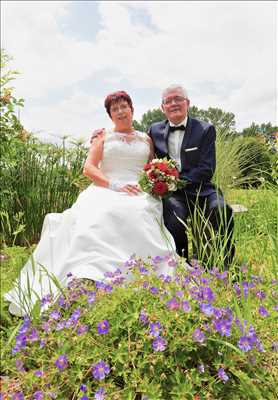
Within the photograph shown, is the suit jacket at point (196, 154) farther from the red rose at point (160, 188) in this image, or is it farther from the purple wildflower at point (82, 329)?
the purple wildflower at point (82, 329)

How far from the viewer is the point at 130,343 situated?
5.26 ft

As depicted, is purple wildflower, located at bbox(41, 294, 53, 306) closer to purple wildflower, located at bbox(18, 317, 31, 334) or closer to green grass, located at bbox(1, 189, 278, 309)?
purple wildflower, located at bbox(18, 317, 31, 334)

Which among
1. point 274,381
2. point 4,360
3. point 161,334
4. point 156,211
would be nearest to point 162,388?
point 161,334

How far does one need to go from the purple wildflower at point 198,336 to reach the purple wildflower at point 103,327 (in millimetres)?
384

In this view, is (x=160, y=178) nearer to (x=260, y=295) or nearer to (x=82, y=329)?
(x=260, y=295)

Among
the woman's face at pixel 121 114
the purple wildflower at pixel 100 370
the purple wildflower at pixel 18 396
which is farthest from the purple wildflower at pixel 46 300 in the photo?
the woman's face at pixel 121 114

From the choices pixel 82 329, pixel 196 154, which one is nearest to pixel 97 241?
pixel 82 329

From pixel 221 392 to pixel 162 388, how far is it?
26cm

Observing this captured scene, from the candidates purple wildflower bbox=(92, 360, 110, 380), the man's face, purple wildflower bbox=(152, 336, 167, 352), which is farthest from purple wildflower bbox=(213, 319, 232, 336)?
the man's face

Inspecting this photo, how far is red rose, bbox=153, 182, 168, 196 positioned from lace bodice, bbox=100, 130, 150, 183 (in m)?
0.39

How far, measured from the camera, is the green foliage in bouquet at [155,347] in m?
1.53

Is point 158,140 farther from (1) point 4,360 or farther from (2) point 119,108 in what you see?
(1) point 4,360

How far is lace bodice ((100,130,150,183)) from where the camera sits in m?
3.47

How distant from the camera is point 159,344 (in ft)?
4.99
